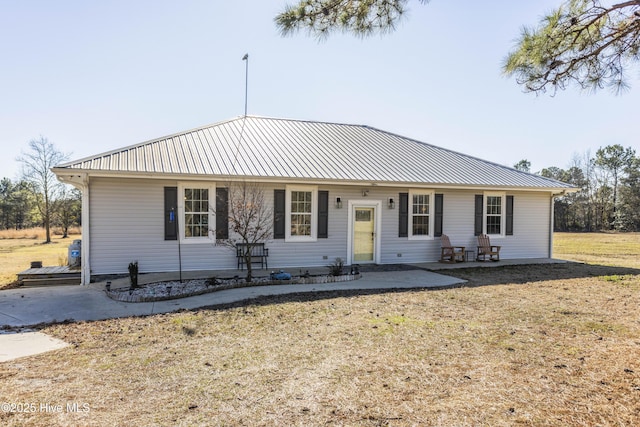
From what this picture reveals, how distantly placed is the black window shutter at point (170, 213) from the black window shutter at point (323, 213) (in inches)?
154

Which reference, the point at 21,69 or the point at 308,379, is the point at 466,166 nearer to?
the point at 308,379

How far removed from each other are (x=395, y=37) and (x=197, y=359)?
4848mm

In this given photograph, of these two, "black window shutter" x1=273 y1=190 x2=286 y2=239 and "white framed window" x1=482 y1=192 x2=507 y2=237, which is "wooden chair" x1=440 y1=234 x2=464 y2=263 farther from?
"black window shutter" x1=273 y1=190 x2=286 y2=239

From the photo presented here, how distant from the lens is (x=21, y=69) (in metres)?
11.8

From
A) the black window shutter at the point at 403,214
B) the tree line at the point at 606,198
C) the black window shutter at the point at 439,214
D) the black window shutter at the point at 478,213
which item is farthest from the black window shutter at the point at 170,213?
the tree line at the point at 606,198

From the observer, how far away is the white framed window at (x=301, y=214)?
1084 centimetres

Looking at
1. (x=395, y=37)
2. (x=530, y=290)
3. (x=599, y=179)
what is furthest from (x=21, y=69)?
(x=599, y=179)

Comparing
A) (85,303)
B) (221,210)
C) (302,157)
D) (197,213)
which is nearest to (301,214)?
(302,157)

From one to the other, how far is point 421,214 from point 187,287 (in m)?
7.59

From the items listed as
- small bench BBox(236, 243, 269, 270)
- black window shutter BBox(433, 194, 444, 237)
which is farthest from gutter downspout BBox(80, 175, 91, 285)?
black window shutter BBox(433, 194, 444, 237)

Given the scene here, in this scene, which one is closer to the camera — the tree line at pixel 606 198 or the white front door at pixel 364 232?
the white front door at pixel 364 232

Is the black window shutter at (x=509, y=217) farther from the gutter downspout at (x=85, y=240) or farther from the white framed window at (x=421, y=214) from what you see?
the gutter downspout at (x=85, y=240)

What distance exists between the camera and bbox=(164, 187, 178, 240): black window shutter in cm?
974

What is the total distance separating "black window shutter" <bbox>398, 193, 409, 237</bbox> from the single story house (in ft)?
0.11
